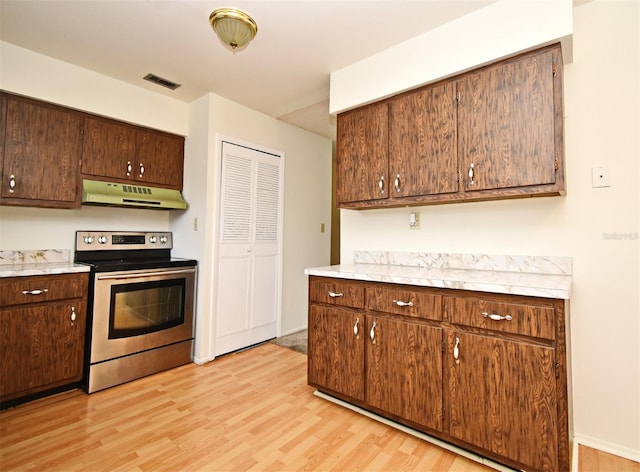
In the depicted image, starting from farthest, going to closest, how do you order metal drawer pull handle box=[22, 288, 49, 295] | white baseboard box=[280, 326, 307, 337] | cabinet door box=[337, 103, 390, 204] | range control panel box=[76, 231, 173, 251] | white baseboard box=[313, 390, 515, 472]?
white baseboard box=[280, 326, 307, 337]
range control panel box=[76, 231, 173, 251]
cabinet door box=[337, 103, 390, 204]
metal drawer pull handle box=[22, 288, 49, 295]
white baseboard box=[313, 390, 515, 472]

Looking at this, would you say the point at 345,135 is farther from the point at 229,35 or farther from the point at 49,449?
the point at 49,449

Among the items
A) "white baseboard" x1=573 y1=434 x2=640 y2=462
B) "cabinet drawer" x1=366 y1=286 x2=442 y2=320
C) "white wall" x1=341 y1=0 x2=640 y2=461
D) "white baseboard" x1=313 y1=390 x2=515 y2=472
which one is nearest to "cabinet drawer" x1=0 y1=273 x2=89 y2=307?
"white baseboard" x1=313 y1=390 x2=515 y2=472

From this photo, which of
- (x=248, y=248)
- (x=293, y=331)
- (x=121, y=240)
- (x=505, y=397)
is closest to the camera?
(x=505, y=397)

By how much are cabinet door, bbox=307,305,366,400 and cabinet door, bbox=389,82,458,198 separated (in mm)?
927

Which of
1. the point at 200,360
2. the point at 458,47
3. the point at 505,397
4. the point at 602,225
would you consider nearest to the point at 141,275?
the point at 200,360

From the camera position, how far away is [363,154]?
2.41 meters

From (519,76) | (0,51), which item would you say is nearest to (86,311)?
(0,51)

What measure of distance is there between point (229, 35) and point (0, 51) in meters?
1.69

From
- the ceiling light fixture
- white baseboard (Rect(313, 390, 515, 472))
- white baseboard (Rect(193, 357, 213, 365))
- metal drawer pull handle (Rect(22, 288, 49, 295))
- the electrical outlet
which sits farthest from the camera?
white baseboard (Rect(193, 357, 213, 365))

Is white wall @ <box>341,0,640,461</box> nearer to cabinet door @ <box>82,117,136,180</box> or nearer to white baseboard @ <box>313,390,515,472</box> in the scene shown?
white baseboard @ <box>313,390,515,472</box>

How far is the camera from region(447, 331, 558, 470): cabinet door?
1435mm

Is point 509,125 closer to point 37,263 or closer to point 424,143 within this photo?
point 424,143

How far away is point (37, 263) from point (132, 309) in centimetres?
83

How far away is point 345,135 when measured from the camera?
2521 millimetres
